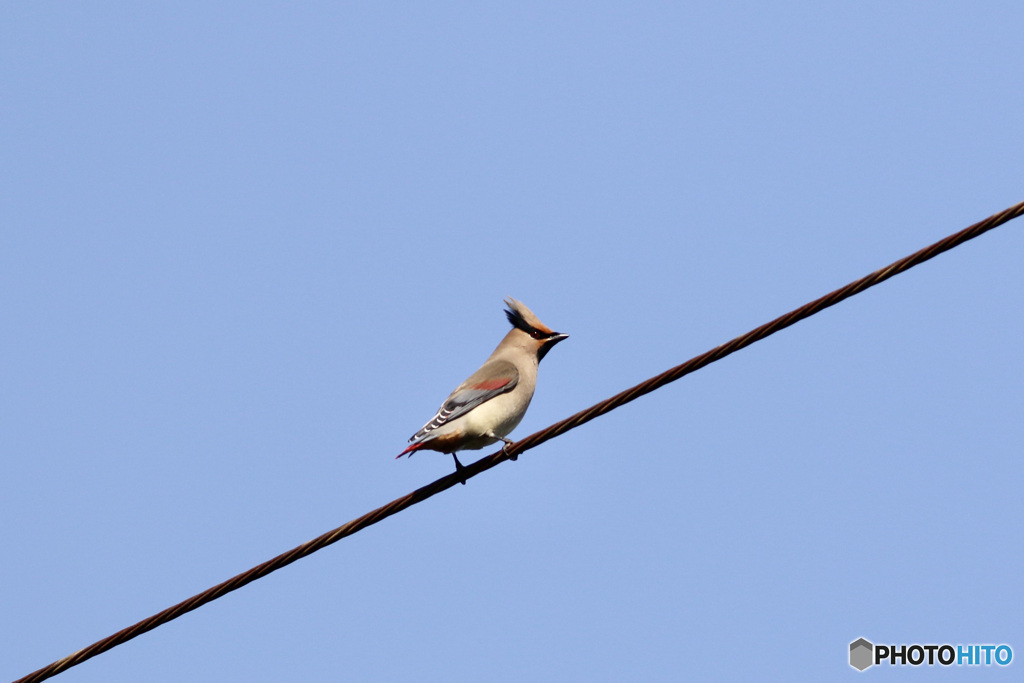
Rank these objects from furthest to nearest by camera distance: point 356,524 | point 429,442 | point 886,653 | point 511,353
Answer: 1. point 886,653
2. point 511,353
3. point 429,442
4. point 356,524

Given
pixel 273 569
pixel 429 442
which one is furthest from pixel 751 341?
pixel 429 442

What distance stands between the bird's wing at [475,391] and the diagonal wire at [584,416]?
1.70 meters

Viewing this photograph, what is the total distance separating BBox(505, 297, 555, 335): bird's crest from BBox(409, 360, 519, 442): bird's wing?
23.9 inches

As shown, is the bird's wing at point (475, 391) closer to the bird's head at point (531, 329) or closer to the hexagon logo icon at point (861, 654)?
the bird's head at point (531, 329)

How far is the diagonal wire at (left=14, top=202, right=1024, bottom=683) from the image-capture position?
210 inches

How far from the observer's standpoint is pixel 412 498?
6324 mm

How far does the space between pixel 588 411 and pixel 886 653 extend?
17.8ft

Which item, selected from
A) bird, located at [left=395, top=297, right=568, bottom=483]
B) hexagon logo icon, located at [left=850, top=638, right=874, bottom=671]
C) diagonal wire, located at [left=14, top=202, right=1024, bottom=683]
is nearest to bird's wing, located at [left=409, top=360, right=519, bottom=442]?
bird, located at [left=395, top=297, right=568, bottom=483]

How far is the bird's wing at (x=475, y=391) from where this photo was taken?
324 inches

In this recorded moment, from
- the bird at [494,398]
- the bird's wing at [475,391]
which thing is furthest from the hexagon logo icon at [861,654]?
the bird's wing at [475,391]

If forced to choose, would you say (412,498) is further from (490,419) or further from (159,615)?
(490,419)

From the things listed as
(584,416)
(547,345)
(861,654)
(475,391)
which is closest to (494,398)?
(475,391)

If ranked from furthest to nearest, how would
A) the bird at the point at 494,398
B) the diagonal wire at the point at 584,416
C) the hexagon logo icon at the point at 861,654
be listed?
the hexagon logo icon at the point at 861,654, the bird at the point at 494,398, the diagonal wire at the point at 584,416

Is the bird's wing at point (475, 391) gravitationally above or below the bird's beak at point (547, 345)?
below
